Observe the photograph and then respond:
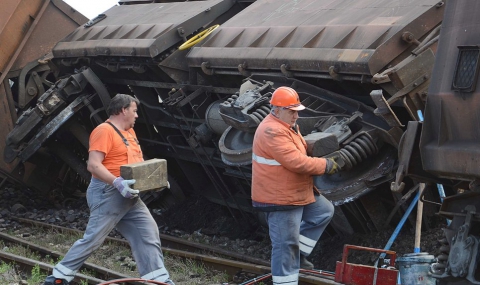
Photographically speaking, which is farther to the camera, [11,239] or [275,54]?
[11,239]

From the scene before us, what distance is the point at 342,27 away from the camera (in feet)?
28.1

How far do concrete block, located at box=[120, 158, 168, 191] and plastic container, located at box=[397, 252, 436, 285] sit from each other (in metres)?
1.99

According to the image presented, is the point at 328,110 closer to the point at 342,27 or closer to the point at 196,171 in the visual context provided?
the point at 342,27

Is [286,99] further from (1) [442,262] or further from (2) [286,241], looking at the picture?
(1) [442,262]

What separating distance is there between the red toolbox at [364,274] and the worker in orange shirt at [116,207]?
1.47m

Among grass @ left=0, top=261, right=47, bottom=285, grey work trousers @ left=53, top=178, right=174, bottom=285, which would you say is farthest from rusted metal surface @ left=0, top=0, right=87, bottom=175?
grey work trousers @ left=53, top=178, right=174, bottom=285

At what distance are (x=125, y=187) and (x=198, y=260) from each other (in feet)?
8.85

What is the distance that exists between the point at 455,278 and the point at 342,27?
4.06 metres

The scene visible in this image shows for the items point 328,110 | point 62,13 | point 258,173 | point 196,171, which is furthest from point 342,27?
point 62,13

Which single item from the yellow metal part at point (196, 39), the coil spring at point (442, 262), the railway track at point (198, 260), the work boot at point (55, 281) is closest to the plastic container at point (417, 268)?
the railway track at point (198, 260)

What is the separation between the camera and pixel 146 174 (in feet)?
22.1

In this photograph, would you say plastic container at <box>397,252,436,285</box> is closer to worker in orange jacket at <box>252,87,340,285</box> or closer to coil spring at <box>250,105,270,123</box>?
worker in orange jacket at <box>252,87,340,285</box>

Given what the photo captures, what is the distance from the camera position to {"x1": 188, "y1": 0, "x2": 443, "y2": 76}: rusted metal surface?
781 cm

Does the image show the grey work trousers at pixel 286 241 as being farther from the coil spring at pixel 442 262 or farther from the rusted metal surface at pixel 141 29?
the rusted metal surface at pixel 141 29
